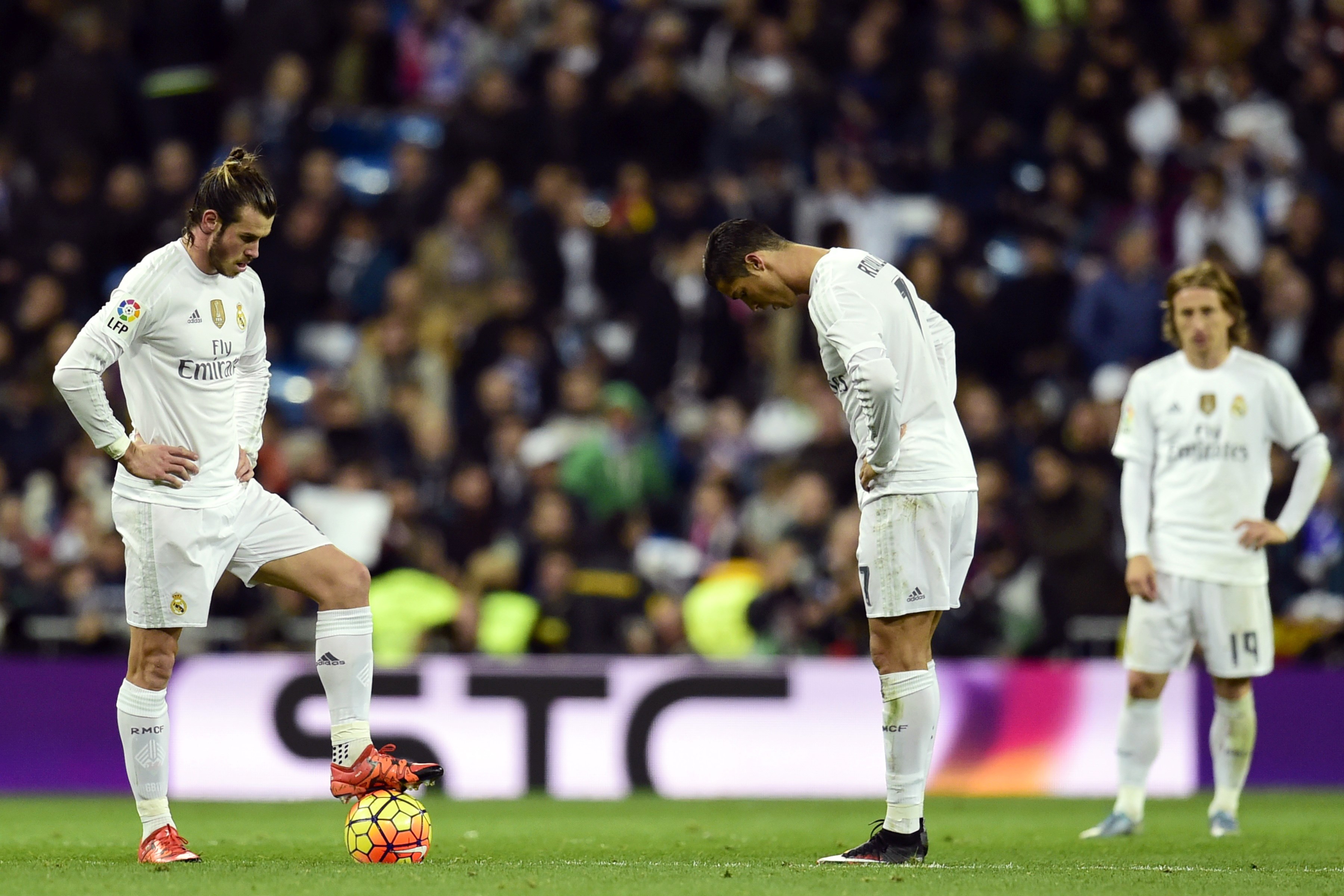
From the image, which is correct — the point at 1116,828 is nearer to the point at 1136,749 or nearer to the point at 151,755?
the point at 1136,749

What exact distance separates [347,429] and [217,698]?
2.41 metres

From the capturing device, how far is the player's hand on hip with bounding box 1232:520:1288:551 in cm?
865

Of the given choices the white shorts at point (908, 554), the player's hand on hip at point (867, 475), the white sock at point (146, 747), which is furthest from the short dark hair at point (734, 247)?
the white sock at point (146, 747)

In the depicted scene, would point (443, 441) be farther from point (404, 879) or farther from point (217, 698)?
point (404, 879)

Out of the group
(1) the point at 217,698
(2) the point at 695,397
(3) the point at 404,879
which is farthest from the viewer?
(2) the point at 695,397

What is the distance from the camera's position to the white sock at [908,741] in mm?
6977

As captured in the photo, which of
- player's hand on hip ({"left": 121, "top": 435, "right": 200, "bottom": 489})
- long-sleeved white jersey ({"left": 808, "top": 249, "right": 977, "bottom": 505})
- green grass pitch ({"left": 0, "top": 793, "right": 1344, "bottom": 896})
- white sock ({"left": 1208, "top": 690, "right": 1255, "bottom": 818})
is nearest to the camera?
green grass pitch ({"left": 0, "top": 793, "right": 1344, "bottom": 896})

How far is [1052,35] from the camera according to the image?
54.7ft

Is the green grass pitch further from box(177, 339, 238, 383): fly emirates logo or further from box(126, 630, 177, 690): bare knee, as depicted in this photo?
box(177, 339, 238, 383): fly emirates logo

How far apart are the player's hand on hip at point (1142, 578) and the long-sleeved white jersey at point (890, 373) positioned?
185 cm

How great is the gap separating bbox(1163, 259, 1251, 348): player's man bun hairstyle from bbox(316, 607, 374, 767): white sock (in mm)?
4014

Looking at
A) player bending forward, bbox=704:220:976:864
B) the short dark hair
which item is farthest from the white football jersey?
the short dark hair

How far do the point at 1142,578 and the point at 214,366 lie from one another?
14.0 feet

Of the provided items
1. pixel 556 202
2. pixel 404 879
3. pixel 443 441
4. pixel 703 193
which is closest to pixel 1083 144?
pixel 703 193
